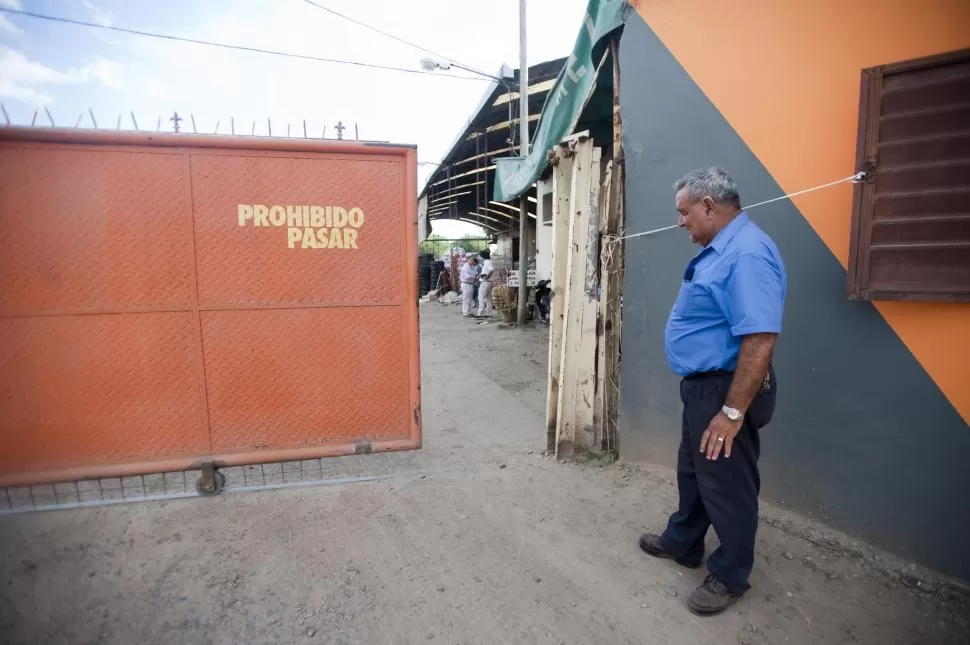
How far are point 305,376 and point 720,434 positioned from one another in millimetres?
2203

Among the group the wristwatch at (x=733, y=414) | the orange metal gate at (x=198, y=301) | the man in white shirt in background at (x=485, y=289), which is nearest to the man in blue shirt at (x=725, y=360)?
the wristwatch at (x=733, y=414)

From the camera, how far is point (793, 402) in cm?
264

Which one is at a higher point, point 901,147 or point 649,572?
point 901,147

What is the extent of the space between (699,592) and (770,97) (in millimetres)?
2494

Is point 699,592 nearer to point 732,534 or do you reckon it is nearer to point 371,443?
point 732,534

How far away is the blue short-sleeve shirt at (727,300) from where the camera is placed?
1867 mm

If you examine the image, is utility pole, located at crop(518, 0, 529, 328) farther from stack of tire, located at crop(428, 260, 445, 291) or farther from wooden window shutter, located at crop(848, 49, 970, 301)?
stack of tire, located at crop(428, 260, 445, 291)

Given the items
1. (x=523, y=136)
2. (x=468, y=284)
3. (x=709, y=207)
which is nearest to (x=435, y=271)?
(x=468, y=284)

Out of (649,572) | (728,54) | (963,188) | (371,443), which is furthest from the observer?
(371,443)

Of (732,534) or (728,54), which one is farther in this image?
(728,54)

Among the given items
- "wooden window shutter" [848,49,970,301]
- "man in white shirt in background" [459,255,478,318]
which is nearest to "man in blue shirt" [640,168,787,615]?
"wooden window shutter" [848,49,970,301]

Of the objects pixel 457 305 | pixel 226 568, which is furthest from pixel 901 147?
pixel 457 305

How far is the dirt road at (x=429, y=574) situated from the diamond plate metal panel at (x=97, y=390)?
0.43 metres

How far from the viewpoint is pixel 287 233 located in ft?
9.09
